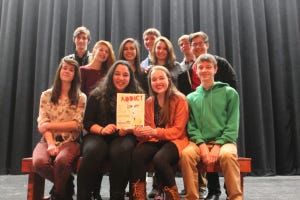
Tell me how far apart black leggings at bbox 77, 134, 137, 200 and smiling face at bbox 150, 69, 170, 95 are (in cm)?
48

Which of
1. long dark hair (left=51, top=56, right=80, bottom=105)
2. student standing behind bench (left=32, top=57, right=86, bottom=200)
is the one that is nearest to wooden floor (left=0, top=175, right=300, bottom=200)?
student standing behind bench (left=32, top=57, right=86, bottom=200)

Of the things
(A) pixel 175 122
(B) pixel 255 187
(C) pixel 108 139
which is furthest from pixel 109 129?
(B) pixel 255 187

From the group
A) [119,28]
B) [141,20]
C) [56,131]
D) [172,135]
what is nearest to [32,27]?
[119,28]

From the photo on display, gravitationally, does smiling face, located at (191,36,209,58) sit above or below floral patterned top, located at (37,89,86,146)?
above

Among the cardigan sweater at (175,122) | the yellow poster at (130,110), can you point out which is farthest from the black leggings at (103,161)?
the cardigan sweater at (175,122)

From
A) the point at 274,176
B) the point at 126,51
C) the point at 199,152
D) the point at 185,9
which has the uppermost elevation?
the point at 185,9

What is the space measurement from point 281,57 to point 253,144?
135cm

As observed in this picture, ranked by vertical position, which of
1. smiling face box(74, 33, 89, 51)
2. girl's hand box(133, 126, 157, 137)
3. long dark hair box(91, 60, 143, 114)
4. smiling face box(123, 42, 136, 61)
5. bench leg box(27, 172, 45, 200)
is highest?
smiling face box(74, 33, 89, 51)

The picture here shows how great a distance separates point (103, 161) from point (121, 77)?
692mm

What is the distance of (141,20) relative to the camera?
4.77 metres

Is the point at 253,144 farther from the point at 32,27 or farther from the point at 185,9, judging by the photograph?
the point at 32,27

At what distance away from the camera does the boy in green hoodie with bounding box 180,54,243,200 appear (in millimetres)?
2133

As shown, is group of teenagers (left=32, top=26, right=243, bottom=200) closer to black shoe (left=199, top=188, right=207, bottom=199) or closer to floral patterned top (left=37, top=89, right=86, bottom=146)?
floral patterned top (left=37, top=89, right=86, bottom=146)

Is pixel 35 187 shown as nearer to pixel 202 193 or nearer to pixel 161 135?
pixel 161 135
